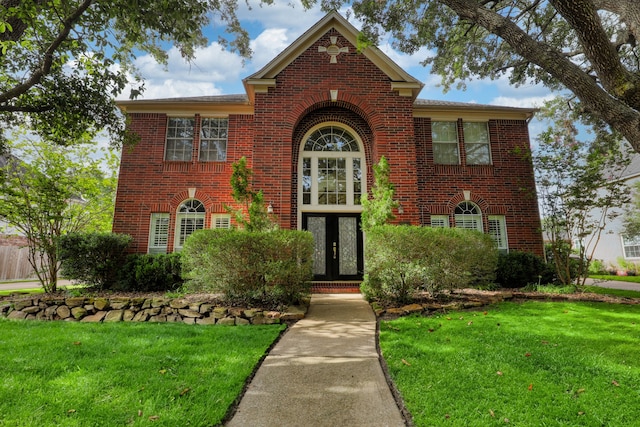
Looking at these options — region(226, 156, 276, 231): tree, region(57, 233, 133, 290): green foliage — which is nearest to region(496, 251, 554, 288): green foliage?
region(226, 156, 276, 231): tree

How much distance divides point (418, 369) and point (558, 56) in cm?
537

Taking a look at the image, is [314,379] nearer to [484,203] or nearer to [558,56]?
[558,56]

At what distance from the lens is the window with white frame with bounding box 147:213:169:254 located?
10219 mm

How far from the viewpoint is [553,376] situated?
324cm

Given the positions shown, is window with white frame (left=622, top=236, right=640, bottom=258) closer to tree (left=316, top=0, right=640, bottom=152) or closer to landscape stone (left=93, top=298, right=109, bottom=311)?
tree (left=316, top=0, right=640, bottom=152)

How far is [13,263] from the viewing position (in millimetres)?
13953

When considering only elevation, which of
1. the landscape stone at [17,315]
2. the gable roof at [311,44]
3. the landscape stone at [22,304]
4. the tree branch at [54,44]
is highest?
the gable roof at [311,44]

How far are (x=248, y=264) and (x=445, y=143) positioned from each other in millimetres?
8760

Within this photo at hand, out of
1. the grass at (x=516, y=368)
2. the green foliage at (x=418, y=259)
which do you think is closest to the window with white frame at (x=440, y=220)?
the green foliage at (x=418, y=259)

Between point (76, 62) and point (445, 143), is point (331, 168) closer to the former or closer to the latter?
point (445, 143)

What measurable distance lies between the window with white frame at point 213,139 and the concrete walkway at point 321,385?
7702 mm

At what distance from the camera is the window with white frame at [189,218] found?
10.4 metres

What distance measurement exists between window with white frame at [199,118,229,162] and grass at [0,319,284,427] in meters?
7.01

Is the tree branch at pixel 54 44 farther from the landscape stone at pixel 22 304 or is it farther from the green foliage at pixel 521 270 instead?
the green foliage at pixel 521 270
